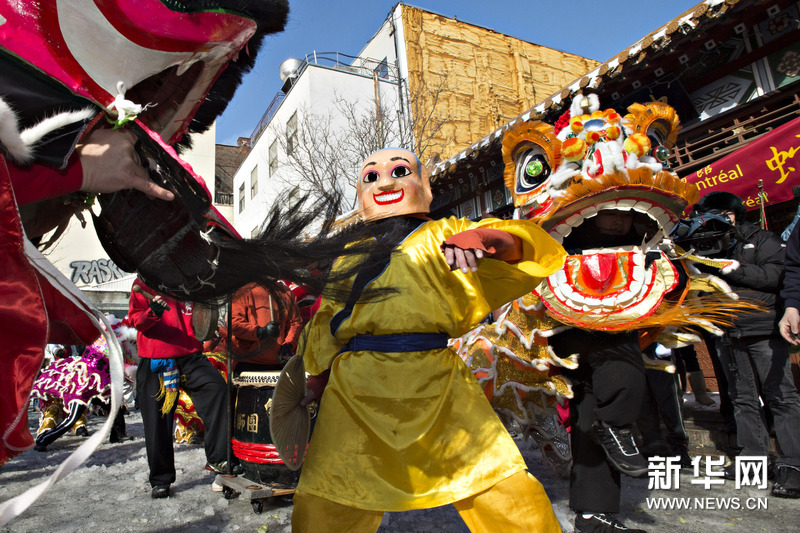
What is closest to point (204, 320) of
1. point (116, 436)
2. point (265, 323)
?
point (265, 323)

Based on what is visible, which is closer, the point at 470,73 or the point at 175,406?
the point at 175,406

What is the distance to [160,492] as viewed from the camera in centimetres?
355

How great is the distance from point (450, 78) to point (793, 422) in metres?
13.1

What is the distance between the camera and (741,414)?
3.30 m

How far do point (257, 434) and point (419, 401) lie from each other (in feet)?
6.64

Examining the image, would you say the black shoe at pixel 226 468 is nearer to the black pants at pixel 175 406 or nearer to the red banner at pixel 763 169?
the black pants at pixel 175 406

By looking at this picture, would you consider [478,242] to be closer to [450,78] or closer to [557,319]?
[557,319]

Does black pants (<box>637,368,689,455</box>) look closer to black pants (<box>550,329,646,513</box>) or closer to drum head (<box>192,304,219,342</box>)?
black pants (<box>550,329,646,513</box>)

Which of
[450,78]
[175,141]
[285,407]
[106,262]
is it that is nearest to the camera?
[175,141]

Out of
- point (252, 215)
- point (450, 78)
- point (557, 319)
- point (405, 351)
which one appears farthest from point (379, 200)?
point (252, 215)

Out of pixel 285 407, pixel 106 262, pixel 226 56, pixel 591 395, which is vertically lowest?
pixel 591 395

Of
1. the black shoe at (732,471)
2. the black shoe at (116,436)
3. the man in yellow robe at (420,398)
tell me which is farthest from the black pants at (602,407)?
the black shoe at (116,436)

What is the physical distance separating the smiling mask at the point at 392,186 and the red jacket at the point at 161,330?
2.02 metres

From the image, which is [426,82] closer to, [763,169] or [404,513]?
[763,169]
